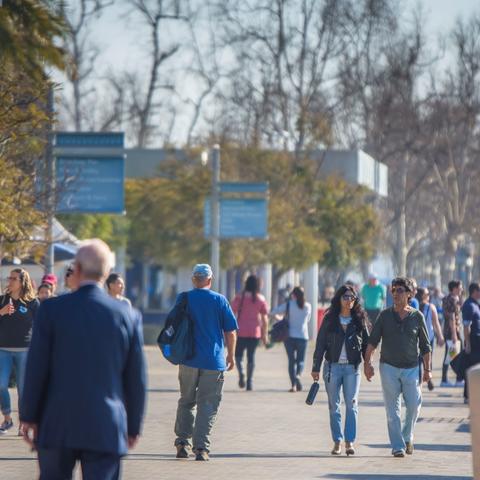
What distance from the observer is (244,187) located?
119 ft

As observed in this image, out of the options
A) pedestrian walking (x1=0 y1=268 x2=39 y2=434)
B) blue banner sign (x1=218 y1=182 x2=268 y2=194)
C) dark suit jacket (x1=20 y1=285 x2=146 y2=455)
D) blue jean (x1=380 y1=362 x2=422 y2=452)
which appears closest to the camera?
dark suit jacket (x1=20 y1=285 x2=146 y2=455)

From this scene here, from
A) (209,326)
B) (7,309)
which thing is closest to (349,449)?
(209,326)

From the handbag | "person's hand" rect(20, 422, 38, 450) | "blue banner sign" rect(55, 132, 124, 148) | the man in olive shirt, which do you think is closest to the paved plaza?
the man in olive shirt

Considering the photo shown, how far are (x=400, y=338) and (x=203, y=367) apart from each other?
1.83 metres

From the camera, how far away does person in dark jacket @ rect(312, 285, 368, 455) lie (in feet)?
50.9

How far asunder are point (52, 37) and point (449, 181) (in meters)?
66.3

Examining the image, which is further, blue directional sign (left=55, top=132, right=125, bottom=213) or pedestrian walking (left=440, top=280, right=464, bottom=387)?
blue directional sign (left=55, top=132, right=125, bottom=213)

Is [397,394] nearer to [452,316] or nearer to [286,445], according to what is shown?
[286,445]

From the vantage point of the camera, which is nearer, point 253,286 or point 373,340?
point 373,340

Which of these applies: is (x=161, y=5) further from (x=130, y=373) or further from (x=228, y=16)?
(x=130, y=373)

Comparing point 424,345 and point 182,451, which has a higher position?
point 424,345

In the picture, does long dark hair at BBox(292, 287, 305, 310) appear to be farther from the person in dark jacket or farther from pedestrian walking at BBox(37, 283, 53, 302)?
the person in dark jacket

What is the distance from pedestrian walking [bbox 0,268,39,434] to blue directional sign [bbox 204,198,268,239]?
22.4m

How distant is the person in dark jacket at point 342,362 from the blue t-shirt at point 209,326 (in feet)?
3.76
